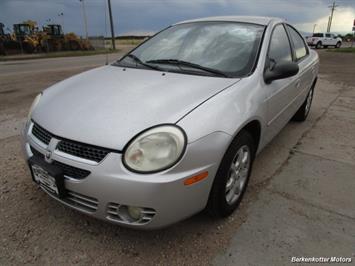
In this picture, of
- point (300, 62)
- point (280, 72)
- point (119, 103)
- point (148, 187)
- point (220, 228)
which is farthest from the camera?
point (300, 62)

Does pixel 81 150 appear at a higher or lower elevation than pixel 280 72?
lower

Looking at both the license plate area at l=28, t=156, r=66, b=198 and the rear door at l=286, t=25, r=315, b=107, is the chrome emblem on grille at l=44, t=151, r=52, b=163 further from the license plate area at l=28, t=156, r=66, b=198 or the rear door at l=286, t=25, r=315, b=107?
the rear door at l=286, t=25, r=315, b=107

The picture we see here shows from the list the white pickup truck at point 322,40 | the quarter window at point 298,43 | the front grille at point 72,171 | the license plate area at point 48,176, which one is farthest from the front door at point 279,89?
the white pickup truck at point 322,40

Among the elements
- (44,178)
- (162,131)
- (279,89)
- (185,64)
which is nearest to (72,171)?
(44,178)

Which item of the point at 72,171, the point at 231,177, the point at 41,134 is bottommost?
the point at 231,177

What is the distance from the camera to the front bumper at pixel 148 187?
1570mm

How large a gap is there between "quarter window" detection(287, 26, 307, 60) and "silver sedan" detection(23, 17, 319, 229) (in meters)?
1.03

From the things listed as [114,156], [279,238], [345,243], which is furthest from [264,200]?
[114,156]

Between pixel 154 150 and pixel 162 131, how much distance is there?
4.7 inches

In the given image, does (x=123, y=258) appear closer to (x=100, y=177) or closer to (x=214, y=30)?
(x=100, y=177)

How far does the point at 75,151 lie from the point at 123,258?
762 millimetres

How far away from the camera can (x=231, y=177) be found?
7.00 ft

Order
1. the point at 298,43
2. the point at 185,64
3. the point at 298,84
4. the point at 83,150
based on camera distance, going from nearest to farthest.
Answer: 1. the point at 83,150
2. the point at 185,64
3. the point at 298,84
4. the point at 298,43

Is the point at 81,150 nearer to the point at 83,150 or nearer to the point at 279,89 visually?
the point at 83,150
